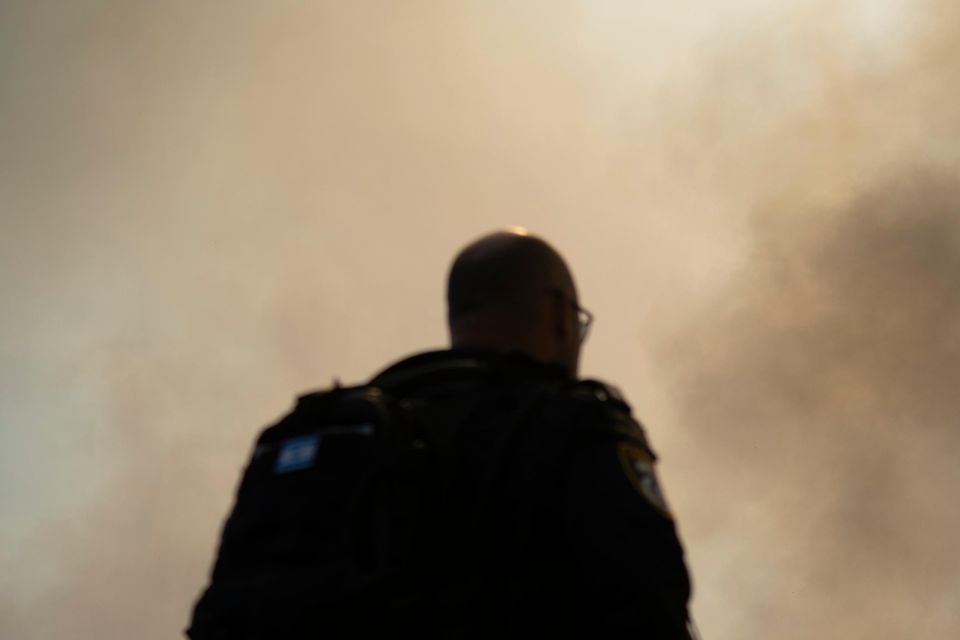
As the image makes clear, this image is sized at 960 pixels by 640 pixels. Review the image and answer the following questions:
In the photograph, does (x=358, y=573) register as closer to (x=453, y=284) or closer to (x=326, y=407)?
(x=326, y=407)

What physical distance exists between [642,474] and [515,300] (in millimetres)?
1503

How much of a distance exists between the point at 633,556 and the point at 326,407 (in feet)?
4.99

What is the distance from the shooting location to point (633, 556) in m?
4.08

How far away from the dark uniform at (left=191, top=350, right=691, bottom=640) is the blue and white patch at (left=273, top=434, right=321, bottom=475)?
0.55 m

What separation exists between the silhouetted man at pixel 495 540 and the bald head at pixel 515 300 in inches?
37.3

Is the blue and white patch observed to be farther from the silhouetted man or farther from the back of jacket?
the back of jacket

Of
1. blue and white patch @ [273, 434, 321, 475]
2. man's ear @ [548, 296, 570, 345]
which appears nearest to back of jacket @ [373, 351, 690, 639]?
blue and white patch @ [273, 434, 321, 475]

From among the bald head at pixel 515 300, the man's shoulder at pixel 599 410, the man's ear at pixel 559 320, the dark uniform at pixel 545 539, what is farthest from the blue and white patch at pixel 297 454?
the man's ear at pixel 559 320

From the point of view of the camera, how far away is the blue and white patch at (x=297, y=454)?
14.4ft

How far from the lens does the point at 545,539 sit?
4.16m

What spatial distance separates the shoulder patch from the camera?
430cm

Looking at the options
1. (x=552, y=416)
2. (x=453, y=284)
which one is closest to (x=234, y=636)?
(x=552, y=416)

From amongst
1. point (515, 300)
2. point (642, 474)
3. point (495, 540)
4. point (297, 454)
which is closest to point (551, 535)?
point (495, 540)

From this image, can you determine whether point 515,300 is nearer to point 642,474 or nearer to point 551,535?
point 642,474
